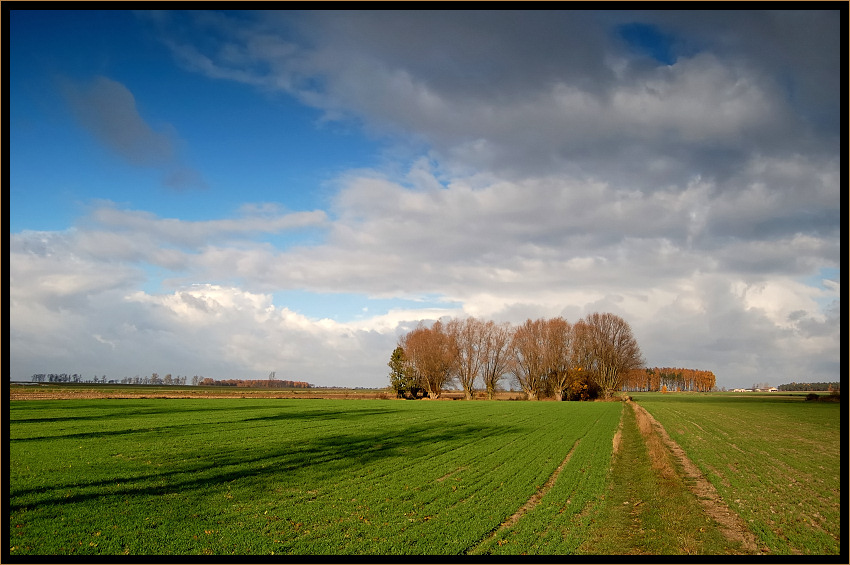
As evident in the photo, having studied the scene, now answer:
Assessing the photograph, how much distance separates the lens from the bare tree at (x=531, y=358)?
115938 mm

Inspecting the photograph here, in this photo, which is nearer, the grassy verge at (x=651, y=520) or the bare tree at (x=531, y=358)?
the grassy verge at (x=651, y=520)

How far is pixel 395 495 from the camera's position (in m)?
15.1

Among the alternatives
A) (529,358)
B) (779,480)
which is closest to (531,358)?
(529,358)

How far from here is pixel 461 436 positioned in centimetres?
3247

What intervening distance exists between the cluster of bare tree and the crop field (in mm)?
86022

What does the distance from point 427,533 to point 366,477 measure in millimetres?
6943

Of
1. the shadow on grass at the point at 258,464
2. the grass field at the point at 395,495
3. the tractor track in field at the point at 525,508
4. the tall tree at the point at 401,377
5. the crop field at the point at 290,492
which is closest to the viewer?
the crop field at the point at 290,492

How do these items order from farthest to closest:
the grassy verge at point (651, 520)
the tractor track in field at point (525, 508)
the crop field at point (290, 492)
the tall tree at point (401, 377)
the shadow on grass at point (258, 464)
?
the tall tree at point (401, 377)
the shadow on grass at point (258, 464)
the tractor track in field at point (525, 508)
the grassy verge at point (651, 520)
the crop field at point (290, 492)

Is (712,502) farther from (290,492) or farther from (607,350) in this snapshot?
(607,350)

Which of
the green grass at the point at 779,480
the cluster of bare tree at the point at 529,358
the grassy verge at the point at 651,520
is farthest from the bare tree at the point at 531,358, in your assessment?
the grassy verge at the point at 651,520

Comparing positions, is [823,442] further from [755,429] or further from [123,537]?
[123,537]

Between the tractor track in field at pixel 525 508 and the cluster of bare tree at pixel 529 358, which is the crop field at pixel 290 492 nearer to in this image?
the tractor track in field at pixel 525 508

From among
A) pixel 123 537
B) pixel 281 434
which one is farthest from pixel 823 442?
pixel 123 537

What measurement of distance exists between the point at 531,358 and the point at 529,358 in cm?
48
